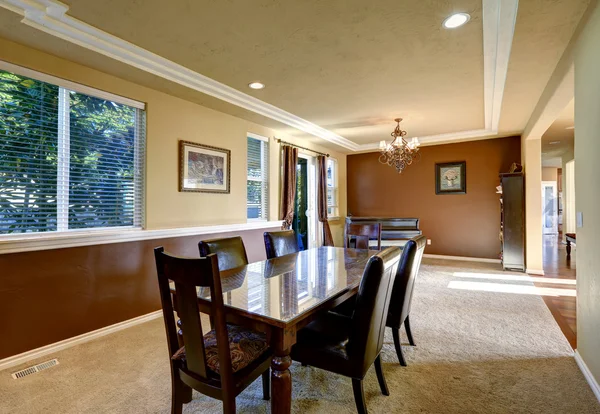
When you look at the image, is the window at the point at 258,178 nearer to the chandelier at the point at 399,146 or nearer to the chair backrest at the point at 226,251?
the chandelier at the point at 399,146

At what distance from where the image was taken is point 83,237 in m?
2.65

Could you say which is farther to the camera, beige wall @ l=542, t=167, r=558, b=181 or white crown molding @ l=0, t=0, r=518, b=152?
beige wall @ l=542, t=167, r=558, b=181

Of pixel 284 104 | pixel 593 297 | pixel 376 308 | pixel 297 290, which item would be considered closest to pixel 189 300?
pixel 297 290

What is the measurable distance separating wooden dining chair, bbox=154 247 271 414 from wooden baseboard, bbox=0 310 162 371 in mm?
1658

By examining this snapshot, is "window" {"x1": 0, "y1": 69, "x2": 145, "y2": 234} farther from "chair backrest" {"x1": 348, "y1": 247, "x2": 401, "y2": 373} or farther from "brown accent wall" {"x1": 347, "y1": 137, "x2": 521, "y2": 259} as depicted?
"brown accent wall" {"x1": 347, "y1": 137, "x2": 521, "y2": 259}

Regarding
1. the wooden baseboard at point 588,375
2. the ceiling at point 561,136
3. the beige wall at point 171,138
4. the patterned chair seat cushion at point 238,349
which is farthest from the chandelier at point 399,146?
the patterned chair seat cushion at point 238,349

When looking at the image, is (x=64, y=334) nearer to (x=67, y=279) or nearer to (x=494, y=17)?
(x=67, y=279)

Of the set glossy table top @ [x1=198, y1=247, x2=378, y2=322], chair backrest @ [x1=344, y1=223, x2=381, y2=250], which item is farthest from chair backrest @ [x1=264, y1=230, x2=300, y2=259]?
chair backrest @ [x1=344, y1=223, x2=381, y2=250]

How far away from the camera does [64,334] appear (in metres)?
2.56

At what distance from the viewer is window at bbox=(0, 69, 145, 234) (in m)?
2.34

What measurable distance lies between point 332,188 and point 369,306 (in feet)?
18.9

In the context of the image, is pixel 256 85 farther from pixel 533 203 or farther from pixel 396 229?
pixel 533 203

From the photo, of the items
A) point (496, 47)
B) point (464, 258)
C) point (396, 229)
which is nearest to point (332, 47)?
point (496, 47)

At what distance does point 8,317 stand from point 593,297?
4.07 m
